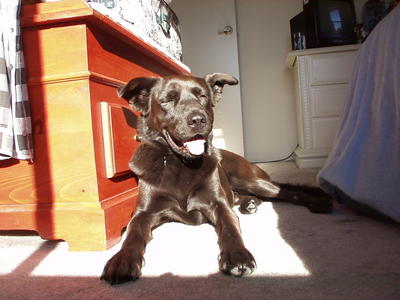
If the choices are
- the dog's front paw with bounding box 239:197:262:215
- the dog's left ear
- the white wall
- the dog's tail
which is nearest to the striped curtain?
the dog's left ear

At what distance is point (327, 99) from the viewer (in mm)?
2908

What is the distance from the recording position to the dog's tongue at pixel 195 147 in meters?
1.23

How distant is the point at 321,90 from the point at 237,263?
2439mm

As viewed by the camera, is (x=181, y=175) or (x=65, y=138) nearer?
(x=65, y=138)

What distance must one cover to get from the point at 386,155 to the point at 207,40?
2.93 metres

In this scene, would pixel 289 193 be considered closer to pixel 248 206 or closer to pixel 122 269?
pixel 248 206

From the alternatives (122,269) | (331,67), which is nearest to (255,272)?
(122,269)

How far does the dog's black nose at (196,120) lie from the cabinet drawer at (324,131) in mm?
2019

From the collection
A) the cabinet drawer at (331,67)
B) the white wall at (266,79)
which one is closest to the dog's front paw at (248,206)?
the cabinet drawer at (331,67)

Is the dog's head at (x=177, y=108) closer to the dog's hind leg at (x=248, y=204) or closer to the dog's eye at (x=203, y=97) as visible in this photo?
the dog's eye at (x=203, y=97)

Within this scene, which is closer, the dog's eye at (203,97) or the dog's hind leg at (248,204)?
the dog's eye at (203,97)

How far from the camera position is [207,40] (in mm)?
3740

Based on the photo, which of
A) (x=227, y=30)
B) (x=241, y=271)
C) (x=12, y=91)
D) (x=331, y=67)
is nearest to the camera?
(x=241, y=271)

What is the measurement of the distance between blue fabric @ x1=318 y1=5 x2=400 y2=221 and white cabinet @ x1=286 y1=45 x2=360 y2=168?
4.85 feet
